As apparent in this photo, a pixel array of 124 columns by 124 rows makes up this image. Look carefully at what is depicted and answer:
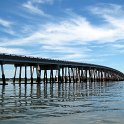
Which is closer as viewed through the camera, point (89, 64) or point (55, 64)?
point (55, 64)

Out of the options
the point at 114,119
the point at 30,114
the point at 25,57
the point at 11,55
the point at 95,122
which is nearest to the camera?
the point at 95,122

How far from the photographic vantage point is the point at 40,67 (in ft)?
493

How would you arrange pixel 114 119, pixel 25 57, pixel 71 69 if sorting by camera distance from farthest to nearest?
pixel 71 69, pixel 25 57, pixel 114 119

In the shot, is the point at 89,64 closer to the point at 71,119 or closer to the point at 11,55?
the point at 11,55

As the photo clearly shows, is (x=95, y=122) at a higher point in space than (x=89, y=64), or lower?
lower

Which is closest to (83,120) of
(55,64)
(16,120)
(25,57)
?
(16,120)

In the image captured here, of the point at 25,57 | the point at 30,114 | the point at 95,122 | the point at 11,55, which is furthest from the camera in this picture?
the point at 25,57

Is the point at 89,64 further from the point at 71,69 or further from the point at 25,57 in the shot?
the point at 25,57

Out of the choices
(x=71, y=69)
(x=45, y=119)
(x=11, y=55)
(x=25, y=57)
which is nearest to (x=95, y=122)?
(x=45, y=119)

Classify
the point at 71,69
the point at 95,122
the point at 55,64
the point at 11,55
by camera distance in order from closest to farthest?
the point at 95,122
the point at 11,55
the point at 55,64
the point at 71,69

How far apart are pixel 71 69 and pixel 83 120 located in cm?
16659

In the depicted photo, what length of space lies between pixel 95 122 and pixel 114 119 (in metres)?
1.69

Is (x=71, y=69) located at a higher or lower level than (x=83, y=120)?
higher

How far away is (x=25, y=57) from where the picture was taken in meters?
122
